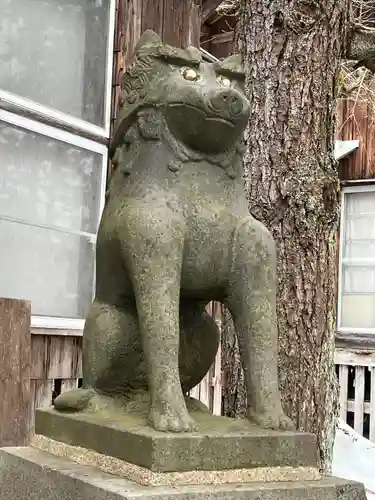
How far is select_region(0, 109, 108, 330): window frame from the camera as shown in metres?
3.67

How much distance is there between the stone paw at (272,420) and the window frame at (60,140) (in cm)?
207

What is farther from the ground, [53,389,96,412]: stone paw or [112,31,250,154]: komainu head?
[112,31,250,154]: komainu head

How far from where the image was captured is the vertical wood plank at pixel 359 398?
20.2 ft

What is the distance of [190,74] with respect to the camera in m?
1.83

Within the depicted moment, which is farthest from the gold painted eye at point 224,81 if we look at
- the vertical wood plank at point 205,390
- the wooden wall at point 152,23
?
the vertical wood plank at point 205,390

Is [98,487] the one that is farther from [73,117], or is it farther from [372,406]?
[372,406]

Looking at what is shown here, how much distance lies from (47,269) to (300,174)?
1.59m

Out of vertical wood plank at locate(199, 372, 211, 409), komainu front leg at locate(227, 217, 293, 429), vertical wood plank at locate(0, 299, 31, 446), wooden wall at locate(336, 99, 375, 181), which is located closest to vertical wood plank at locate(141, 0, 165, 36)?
vertical wood plank at locate(0, 299, 31, 446)

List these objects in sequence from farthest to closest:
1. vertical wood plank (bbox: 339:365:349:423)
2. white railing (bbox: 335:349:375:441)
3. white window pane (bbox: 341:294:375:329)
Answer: white window pane (bbox: 341:294:375:329), vertical wood plank (bbox: 339:365:349:423), white railing (bbox: 335:349:375:441)

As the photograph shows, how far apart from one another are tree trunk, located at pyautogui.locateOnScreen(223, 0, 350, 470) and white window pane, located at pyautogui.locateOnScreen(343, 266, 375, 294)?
364 centimetres

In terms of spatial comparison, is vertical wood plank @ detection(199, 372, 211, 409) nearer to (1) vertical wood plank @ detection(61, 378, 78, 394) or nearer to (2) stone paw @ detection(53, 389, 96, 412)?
(1) vertical wood plank @ detection(61, 378, 78, 394)

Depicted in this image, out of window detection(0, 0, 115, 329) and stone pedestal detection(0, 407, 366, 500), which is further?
window detection(0, 0, 115, 329)

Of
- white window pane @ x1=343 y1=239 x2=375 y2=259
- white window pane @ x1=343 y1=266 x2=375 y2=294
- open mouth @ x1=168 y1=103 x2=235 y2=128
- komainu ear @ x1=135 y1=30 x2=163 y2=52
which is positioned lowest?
white window pane @ x1=343 y1=266 x2=375 y2=294

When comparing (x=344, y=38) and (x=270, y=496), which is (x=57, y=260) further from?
(x=270, y=496)
